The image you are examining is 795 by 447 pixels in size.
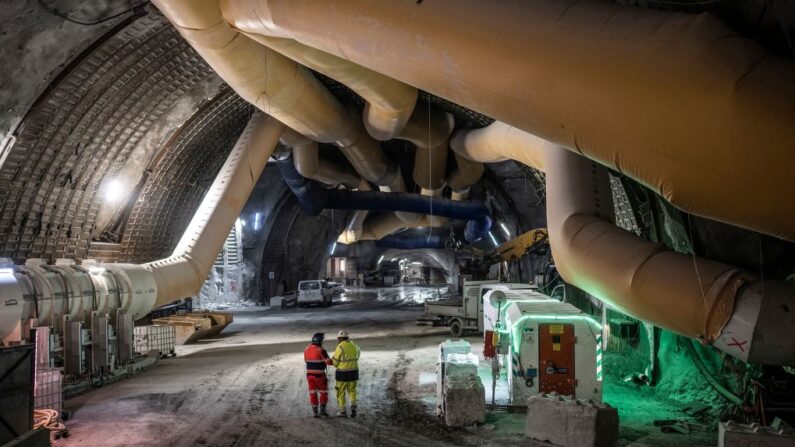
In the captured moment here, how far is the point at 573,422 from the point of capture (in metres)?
7.22

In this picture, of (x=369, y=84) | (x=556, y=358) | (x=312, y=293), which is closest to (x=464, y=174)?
(x=312, y=293)

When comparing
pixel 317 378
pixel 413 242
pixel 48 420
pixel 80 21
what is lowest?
pixel 48 420

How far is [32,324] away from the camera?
945cm

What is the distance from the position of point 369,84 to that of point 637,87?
746 centimetres

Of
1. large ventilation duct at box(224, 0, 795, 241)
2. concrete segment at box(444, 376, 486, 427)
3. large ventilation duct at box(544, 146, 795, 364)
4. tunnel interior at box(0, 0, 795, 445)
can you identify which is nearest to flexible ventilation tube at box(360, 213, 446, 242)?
tunnel interior at box(0, 0, 795, 445)

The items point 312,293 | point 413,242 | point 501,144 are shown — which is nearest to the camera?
point 501,144

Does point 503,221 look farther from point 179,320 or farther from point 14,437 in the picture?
point 14,437

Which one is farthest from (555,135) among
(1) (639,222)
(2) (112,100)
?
(2) (112,100)

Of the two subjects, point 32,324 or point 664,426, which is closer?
point 664,426

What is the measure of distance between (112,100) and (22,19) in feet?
11.8

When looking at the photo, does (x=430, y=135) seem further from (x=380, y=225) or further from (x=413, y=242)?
(x=413, y=242)

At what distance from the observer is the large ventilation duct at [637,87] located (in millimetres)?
3871

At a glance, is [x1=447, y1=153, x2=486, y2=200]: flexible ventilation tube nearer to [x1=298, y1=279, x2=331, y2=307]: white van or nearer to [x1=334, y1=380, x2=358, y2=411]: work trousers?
[x1=298, y1=279, x2=331, y2=307]: white van

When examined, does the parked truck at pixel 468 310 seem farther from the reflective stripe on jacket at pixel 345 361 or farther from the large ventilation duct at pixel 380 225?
the large ventilation duct at pixel 380 225
